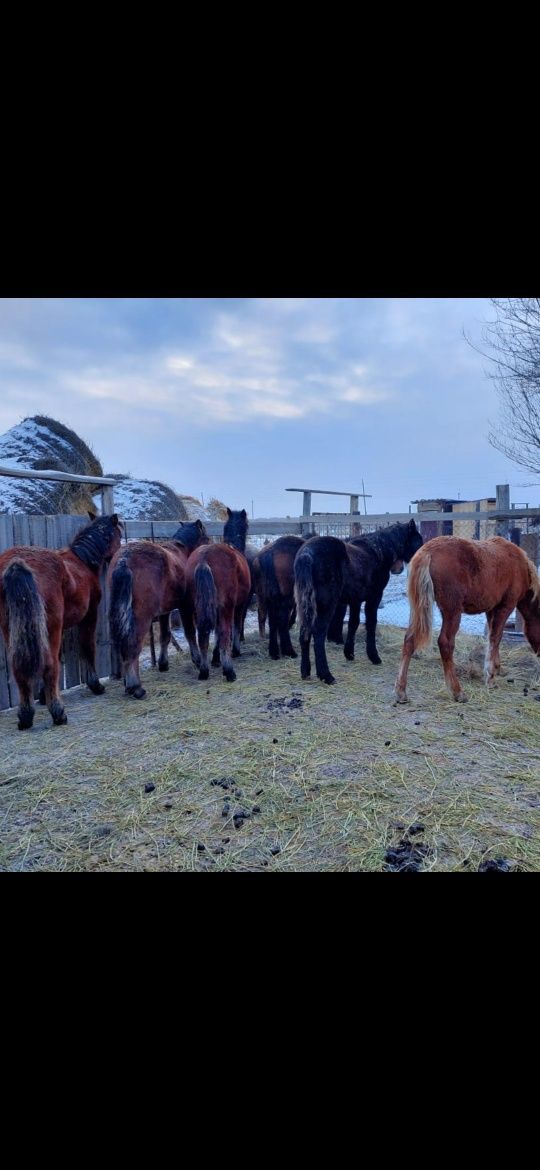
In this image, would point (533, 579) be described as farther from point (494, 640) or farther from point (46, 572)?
point (46, 572)

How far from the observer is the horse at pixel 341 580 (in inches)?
205

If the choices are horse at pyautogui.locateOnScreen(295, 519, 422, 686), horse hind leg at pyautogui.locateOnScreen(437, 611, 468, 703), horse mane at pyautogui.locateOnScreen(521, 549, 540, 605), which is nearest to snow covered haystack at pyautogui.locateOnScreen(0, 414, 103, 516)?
horse at pyautogui.locateOnScreen(295, 519, 422, 686)

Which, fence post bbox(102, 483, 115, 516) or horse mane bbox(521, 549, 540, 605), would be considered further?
fence post bbox(102, 483, 115, 516)

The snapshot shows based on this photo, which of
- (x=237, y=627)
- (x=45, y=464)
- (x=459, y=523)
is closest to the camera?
(x=237, y=627)

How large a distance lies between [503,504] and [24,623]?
21.6ft

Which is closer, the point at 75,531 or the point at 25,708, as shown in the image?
the point at 25,708

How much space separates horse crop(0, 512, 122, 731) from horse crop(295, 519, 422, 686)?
2.25 m

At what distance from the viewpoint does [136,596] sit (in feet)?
16.1

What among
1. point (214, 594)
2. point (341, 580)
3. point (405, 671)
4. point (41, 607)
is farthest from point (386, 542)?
point (41, 607)

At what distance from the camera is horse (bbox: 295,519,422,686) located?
5195mm

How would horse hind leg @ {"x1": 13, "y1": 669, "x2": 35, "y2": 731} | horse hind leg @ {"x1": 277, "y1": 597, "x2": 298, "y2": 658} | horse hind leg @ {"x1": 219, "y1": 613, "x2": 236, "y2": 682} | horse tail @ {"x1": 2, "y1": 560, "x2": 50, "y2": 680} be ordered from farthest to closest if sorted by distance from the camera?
1. horse hind leg @ {"x1": 277, "y1": 597, "x2": 298, "y2": 658}
2. horse hind leg @ {"x1": 219, "y1": 613, "x2": 236, "y2": 682}
3. horse hind leg @ {"x1": 13, "y1": 669, "x2": 35, "y2": 731}
4. horse tail @ {"x1": 2, "y1": 560, "x2": 50, "y2": 680}

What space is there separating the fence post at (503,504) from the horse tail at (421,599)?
10.6 ft

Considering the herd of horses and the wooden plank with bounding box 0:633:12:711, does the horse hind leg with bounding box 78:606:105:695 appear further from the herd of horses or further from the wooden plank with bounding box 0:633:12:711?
the wooden plank with bounding box 0:633:12:711
